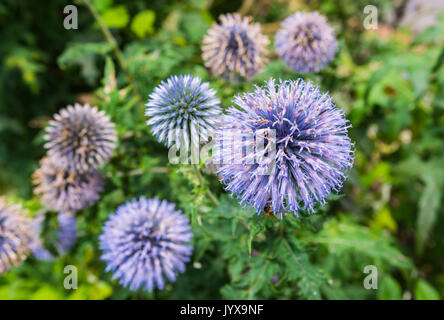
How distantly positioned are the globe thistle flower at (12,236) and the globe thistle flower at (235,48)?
1.32 meters

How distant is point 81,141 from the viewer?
5.14ft

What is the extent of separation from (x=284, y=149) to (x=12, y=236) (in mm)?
1473

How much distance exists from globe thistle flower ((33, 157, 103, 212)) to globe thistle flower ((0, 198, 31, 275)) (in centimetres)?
17

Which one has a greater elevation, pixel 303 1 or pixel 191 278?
pixel 303 1

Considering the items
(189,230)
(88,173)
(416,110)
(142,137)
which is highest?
(416,110)

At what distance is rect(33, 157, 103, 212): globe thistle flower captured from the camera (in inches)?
64.8

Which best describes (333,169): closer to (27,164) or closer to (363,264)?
(363,264)

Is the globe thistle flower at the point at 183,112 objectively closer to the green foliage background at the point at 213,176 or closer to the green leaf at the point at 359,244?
the green foliage background at the point at 213,176

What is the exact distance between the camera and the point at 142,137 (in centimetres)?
183

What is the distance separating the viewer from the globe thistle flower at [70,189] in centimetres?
165

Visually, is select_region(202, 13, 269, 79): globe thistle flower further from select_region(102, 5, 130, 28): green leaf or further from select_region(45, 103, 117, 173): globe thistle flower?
select_region(102, 5, 130, 28): green leaf

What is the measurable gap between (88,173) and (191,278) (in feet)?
2.54

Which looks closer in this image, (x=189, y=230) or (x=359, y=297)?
(x=189, y=230)
